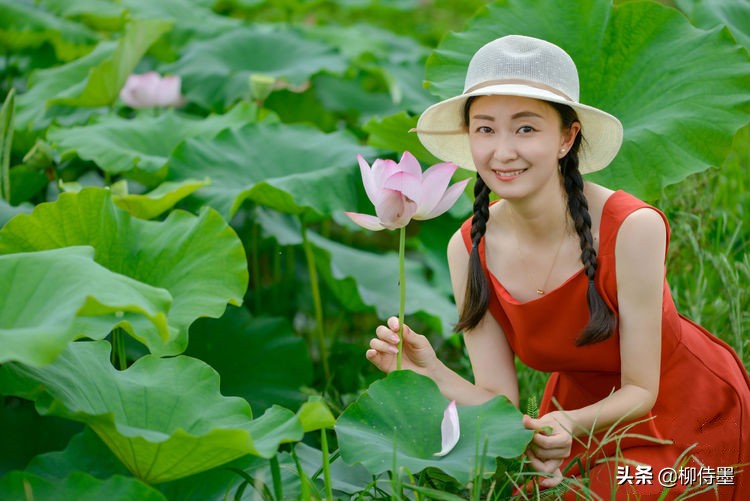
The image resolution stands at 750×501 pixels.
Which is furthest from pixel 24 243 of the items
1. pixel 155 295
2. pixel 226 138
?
pixel 226 138

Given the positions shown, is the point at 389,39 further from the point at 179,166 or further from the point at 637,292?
the point at 637,292

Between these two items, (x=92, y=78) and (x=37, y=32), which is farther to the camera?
(x=37, y=32)

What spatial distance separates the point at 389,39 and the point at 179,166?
6.94 feet

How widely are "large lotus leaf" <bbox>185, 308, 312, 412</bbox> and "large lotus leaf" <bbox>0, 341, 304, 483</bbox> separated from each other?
2.40ft

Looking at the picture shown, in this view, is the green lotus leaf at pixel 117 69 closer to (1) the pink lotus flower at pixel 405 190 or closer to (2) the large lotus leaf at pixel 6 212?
(2) the large lotus leaf at pixel 6 212

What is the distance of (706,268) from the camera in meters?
2.35

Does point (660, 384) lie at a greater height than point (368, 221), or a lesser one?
lesser

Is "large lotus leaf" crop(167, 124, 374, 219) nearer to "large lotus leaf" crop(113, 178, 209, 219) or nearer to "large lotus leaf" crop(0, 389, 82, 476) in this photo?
"large lotus leaf" crop(113, 178, 209, 219)

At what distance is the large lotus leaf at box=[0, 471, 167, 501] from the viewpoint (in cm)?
131

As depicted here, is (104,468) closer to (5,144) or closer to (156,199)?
(156,199)

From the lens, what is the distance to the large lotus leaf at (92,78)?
258 centimetres

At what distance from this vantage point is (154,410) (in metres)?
1.45

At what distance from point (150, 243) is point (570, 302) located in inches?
27.9

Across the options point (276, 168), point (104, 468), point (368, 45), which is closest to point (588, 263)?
point (104, 468)
